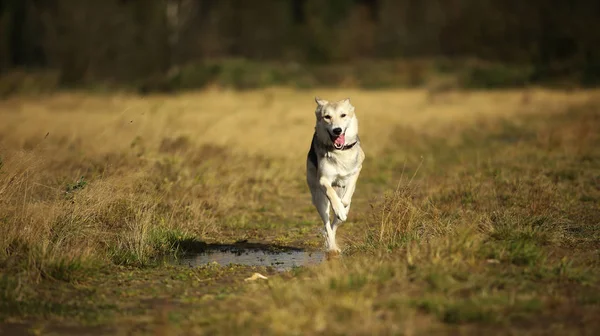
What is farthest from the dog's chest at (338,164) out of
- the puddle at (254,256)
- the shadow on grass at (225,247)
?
the shadow on grass at (225,247)

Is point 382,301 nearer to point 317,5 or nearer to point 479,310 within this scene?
point 479,310

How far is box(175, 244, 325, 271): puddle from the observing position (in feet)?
29.4

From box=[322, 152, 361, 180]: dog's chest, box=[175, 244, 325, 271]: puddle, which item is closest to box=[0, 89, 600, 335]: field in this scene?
box=[175, 244, 325, 271]: puddle

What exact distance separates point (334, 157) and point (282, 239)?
1.61 metres

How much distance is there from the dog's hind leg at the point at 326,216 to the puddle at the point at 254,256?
16cm

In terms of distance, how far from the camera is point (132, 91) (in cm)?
3341

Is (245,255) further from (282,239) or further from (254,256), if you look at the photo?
(282,239)

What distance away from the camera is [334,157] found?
30.5ft

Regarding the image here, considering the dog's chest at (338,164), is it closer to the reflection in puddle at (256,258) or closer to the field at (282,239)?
the field at (282,239)

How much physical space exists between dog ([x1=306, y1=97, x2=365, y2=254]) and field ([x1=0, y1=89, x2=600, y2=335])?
1.20 feet

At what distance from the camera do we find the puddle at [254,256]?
8.97 m

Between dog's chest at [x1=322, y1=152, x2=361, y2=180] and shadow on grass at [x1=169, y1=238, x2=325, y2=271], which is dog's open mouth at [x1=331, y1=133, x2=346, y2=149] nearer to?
dog's chest at [x1=322, y1=152, x2=361, y2=180]

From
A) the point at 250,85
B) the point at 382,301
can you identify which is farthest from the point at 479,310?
the point at 250,85

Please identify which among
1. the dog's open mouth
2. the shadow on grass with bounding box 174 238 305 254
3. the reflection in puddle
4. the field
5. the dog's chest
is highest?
the dog's open mouth
